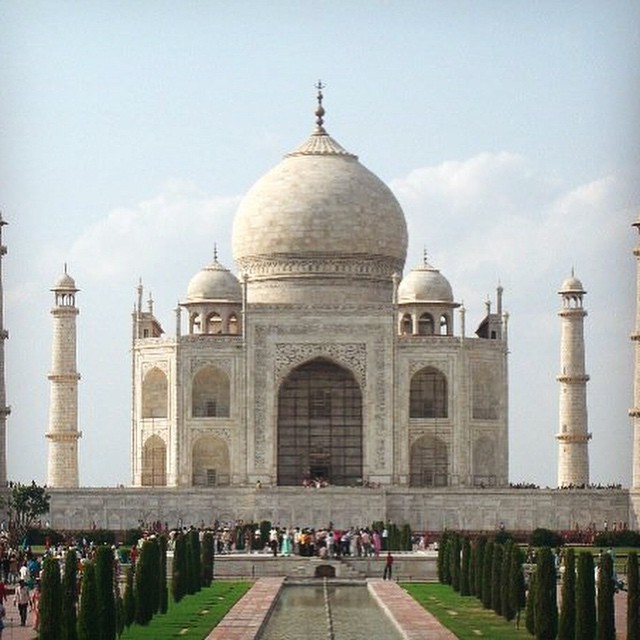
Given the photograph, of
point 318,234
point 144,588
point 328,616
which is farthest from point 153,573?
point 318,234

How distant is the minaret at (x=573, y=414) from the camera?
48.4m

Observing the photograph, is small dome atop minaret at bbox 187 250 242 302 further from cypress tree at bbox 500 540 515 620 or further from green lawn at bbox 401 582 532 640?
cypress tree at bbox 500 540 515 620

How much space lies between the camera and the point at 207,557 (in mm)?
32656

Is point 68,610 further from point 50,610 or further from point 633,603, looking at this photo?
point 633,603

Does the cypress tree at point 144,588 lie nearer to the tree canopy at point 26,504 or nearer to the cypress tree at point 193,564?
the cypress tree at point 193,564

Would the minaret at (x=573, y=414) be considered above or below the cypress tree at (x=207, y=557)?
above

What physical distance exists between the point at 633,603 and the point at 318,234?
27.6 m

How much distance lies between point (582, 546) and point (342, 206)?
12033 millimetres

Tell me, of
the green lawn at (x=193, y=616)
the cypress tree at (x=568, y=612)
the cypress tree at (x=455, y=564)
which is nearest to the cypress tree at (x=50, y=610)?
the green lawn at (x=193, y=616)

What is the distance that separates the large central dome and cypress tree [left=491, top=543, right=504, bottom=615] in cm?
2107

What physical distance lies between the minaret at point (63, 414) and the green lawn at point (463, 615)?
15896mm

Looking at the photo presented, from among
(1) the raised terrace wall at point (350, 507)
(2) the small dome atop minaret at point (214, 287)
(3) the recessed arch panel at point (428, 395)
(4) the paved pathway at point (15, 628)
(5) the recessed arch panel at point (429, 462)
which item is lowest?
(4) the paved pathway at point (15, 628)

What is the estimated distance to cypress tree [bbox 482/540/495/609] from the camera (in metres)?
28.4

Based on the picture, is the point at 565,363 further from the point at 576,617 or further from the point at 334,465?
the point at 576,617
